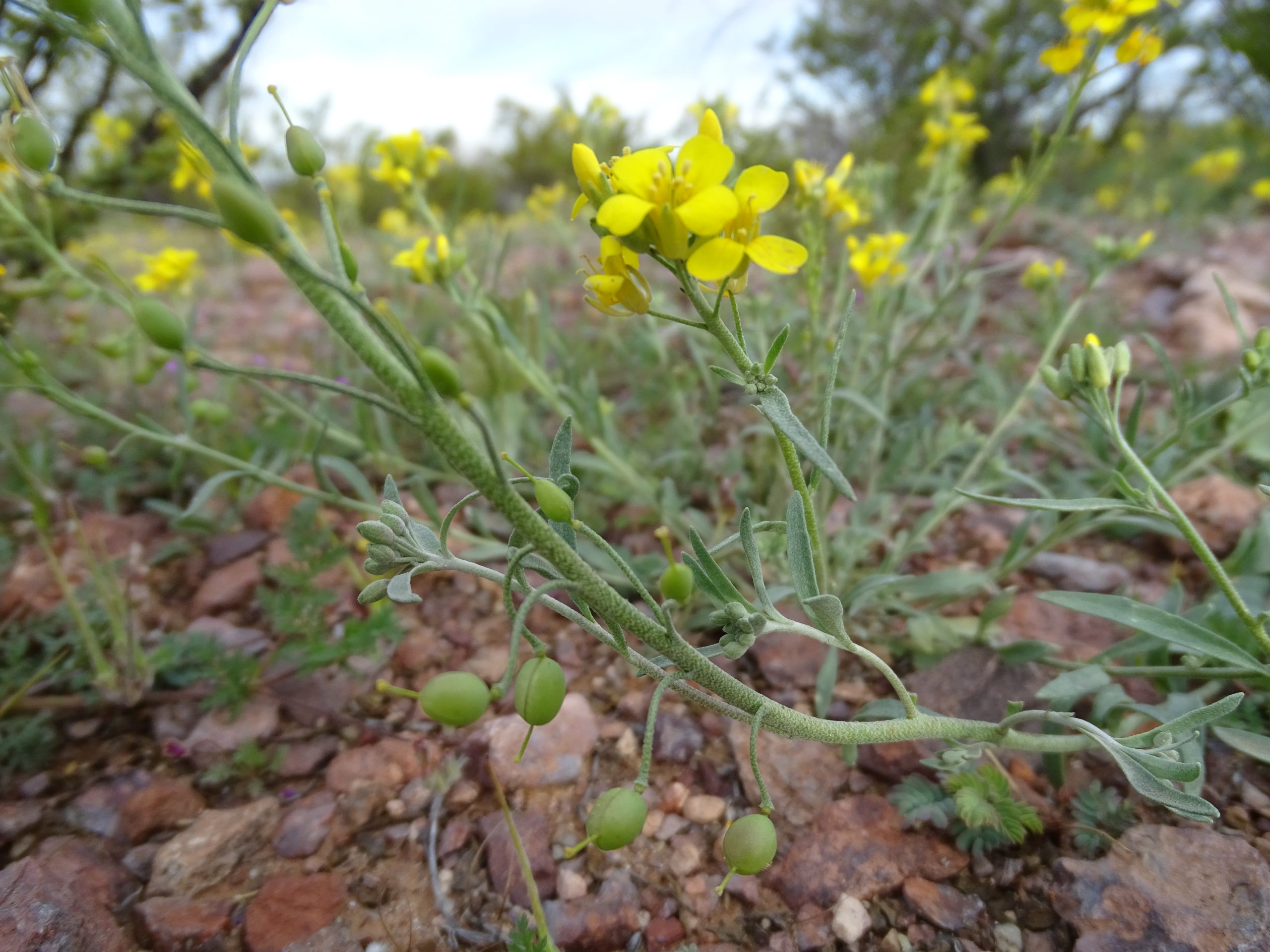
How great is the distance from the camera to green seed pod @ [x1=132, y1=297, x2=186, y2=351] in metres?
0.85

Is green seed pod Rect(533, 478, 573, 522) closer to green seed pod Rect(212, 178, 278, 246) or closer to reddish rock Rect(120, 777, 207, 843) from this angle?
green seed pod Rect(212, 178, 278, 246)

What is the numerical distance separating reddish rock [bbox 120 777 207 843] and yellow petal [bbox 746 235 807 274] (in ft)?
4.95

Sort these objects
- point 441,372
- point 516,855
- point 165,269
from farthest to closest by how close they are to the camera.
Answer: point 165,269, point 516,855, point 441,372

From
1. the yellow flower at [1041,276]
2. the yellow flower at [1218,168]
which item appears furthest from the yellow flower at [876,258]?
the yellow flower at [1218,168]

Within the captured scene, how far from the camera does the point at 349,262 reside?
994 millimetres

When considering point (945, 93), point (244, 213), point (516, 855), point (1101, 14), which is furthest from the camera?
point (945, 93)

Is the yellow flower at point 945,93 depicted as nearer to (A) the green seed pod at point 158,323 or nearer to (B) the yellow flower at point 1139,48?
(B) the yellow flower at point 1139,48

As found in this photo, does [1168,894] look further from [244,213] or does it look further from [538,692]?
[244,213]

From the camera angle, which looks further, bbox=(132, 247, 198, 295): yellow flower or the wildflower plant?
bbox=(132, 247, 198, 295): yellow flower

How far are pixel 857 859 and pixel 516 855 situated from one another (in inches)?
24.0

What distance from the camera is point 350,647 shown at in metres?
1.66

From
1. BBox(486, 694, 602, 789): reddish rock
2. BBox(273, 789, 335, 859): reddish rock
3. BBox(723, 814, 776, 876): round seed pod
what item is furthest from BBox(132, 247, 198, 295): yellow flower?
BBox(723, 814, 776, 876): round seed pod

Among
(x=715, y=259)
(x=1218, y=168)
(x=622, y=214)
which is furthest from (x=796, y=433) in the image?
(x=1218, y=168)

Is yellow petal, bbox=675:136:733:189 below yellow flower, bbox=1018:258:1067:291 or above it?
above
